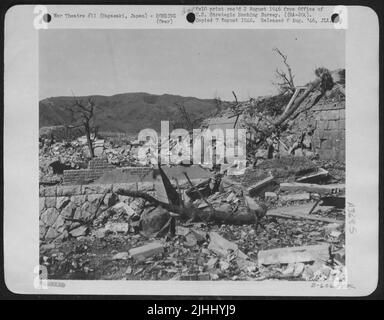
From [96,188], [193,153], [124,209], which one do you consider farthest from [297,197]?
[96,188]

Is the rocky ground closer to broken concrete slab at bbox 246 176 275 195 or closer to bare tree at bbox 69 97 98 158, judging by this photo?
broken concrete slab at bbox 246 176 275 195

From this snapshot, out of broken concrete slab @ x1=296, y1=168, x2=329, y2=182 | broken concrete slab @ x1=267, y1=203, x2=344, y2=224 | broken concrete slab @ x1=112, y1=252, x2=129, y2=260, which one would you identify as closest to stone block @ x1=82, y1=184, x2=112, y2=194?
broken concrete slab @ x1=112, y1=252, x2=129, y2=260

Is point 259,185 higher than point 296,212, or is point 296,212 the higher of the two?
point 259,185

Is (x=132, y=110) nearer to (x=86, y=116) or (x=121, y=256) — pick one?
(x=86, y=116)

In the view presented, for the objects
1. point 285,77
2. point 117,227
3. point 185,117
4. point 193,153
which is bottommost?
point 117,227

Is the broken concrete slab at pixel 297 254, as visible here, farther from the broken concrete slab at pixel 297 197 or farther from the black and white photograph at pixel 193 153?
the broken concrete slab at pixel 297 197

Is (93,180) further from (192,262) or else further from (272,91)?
(272,91)
